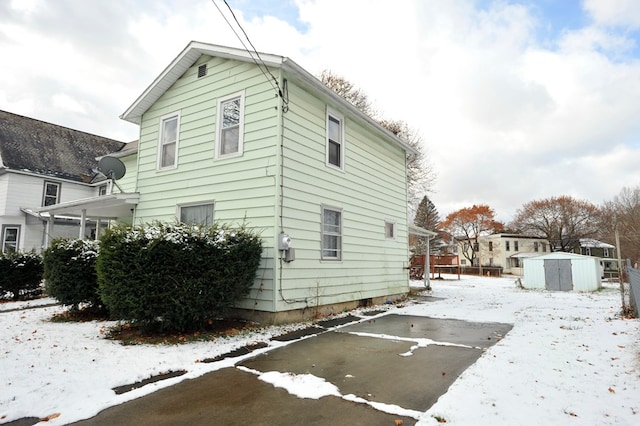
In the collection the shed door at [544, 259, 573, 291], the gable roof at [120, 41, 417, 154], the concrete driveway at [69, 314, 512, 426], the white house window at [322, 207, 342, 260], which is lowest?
the concrete driveway at [69, 314, 512, 426]

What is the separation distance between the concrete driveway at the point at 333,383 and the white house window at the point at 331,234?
254 centimetres

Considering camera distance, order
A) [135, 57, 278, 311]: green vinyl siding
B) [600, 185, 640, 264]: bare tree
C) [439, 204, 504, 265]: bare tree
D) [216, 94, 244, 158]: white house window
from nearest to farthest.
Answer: [135, 57, 278, 311]: green vinyl siding, [216, 94, 244, 158]: white house window, [600, 185, 640, 264]: bare tree, [439, 204, 504, 265]: bare tree

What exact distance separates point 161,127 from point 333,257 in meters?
6.01

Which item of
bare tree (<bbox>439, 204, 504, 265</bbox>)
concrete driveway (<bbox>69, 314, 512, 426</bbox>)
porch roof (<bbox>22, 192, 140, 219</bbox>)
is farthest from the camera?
bare tree (<bbox>439, 204, 504, 265</bbox>)

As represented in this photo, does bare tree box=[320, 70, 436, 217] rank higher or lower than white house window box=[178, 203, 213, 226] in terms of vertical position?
higher

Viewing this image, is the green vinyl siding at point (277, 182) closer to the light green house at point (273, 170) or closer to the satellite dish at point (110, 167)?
the light green house at point (273, 170)

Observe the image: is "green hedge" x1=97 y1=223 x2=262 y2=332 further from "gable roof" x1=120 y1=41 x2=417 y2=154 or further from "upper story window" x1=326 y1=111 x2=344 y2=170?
"upper story window" x1=326 y1=111 x2=344 y2=170

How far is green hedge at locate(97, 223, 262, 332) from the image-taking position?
5.52m

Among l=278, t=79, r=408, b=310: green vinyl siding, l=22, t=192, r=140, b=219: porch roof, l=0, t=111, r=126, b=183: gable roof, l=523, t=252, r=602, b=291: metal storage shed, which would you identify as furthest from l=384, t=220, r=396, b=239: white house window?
l=0, t=111, r=126, b=183: gable roof

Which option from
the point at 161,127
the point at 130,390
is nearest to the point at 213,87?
the point at 161,127

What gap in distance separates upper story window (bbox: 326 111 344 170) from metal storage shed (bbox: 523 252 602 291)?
1549 centimetres

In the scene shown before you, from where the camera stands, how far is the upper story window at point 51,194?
1761cm

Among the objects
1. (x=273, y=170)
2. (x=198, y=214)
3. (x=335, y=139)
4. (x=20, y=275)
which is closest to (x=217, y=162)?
(x=198, y=214)

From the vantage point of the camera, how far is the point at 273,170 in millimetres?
7156
